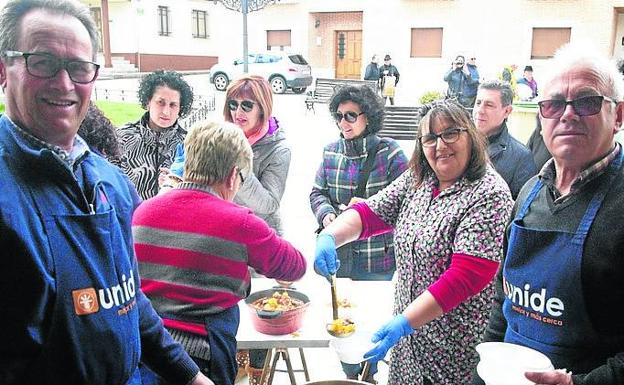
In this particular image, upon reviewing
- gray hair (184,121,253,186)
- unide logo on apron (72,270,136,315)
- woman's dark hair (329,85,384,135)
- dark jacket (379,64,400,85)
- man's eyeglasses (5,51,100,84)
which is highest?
dark jacket (379,64,400,85)

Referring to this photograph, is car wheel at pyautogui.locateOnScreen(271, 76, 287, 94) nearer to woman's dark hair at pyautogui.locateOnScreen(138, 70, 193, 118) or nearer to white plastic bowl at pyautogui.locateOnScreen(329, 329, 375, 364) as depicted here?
woman's dark hair at pyautogui.locateOnScreen(138, 70, 193, 118)

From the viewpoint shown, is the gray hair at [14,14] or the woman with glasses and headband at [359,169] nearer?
the gray hair at [14,14]

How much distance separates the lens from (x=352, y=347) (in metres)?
2.09

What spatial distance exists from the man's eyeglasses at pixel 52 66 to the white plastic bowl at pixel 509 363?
1.25 meters

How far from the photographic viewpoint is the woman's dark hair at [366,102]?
3229 millimetres

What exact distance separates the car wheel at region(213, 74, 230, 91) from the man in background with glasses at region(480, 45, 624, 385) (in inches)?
834

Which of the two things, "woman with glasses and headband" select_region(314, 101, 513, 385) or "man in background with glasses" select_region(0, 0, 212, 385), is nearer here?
"man in background with glasses" select_region(0, 0, 212, 385)

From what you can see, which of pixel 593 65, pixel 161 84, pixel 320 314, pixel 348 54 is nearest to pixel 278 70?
pixel 348 54

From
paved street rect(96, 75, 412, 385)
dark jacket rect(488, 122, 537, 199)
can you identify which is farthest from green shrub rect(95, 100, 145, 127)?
dark jacket rect(488, 122, 537, 199)

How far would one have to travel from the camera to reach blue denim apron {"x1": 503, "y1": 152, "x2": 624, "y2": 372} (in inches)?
56.1

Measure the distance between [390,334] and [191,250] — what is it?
0.78 m

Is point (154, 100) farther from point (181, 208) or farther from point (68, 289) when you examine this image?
point (68, 289)

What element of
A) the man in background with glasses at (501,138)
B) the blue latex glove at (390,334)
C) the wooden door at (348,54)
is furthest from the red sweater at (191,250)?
the wooden door at (348,54)

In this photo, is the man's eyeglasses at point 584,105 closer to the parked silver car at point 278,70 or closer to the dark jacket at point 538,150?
the dark jacket at point 538,150
